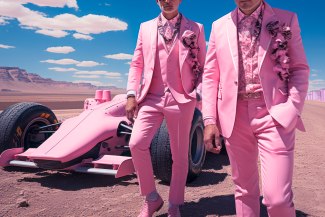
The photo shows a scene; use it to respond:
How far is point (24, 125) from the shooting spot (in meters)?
5.34

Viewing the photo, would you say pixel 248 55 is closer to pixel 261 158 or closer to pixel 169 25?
pixel 261 158

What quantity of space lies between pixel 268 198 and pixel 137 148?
1.37 meters

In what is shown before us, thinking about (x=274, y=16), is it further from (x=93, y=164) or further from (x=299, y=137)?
(x=299, y=137)

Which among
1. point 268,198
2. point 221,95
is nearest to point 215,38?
point 221,95

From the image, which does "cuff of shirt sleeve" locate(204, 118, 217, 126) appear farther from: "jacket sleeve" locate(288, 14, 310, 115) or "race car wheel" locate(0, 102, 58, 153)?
"race car wheel" locate(0, 102, 58, 153)

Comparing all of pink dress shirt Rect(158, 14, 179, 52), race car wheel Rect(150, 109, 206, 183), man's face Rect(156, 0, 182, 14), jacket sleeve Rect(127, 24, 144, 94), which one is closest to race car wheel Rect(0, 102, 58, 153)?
race car wheel Rect(150, 109, 206, 183)

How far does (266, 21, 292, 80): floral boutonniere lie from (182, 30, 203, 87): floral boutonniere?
1054mm

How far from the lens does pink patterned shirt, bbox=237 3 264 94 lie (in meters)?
2.33

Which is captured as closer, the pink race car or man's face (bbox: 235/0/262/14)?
man's face (bbox: 235/0/262/14)

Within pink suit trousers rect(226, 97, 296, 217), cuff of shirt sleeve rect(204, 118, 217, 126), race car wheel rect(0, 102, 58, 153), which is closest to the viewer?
pink suit trousers rect(226, 97, 296, 217)

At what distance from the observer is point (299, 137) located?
921cm

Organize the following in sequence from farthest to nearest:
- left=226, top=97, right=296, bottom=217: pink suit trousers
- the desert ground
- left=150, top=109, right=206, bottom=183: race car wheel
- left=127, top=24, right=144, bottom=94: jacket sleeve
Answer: left=150, top=109, right=206, bottom=183: race car wheel < the desert ground < left=127, top=24, right=144, bottom=94: jacket sleeve < left=226, top=97, right=296, bottom=217: pink suit trousers

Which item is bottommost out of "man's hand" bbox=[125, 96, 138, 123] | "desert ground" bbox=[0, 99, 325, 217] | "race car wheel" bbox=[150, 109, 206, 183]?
"desert ground" bbox=[0, 99, 325, 217]

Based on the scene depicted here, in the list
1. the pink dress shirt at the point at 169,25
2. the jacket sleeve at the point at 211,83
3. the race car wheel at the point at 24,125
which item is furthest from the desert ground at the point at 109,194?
the pink dress shirt at the point at 169,25
